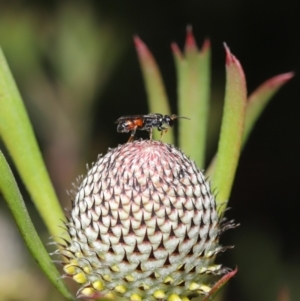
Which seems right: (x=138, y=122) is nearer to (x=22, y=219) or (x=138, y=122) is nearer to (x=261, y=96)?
(x=261, y=96)

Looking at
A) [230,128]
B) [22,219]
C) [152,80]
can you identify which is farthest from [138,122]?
[22,219]

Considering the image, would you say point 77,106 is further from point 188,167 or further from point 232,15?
point 188,167

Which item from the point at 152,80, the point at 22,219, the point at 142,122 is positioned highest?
the point at 152,80

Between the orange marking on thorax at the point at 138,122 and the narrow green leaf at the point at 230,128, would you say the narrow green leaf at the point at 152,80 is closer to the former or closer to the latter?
the orange marking on thorax at the point at 138,122

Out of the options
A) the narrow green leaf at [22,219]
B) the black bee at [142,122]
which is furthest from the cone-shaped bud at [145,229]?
the black bee at [142,122]

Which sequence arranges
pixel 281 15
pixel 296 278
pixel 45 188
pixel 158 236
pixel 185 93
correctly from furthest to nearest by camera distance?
pixel 281 15
pixel 296 278
pixel 185 93
pixel 45 188
pixel 158 236

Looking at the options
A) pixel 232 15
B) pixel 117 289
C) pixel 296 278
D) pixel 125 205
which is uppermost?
pixel 232 15

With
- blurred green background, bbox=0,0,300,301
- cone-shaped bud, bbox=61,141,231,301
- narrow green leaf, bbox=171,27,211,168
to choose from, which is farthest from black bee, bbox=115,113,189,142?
blurred green background, bbox=0,0,300,301

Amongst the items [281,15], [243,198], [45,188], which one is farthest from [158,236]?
[281,15]
